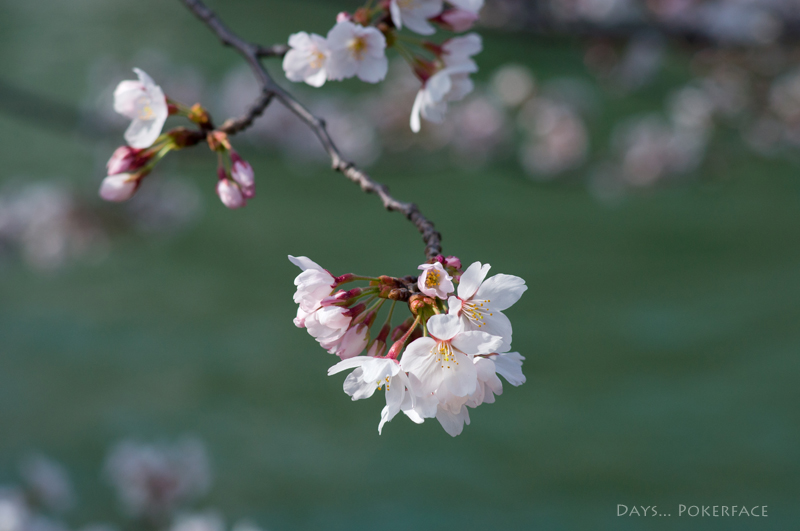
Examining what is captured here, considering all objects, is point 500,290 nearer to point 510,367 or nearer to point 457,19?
point 510,367

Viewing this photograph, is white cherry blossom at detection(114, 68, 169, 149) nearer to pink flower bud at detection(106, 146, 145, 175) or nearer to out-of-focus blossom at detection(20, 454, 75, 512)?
pink flower bud at detection(106, 146, 145, 175)

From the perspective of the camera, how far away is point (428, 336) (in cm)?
50

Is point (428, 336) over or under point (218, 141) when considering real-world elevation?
under

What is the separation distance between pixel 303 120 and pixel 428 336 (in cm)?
27

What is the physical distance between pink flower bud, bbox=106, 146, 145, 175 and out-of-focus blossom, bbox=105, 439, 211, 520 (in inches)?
50.5

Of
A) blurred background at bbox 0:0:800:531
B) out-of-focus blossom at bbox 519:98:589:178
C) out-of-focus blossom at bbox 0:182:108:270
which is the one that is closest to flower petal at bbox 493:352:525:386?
blurred background at bbox 0:0:800:531

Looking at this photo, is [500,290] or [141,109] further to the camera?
[141,109]

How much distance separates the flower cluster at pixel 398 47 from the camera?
A: 25.2 inches

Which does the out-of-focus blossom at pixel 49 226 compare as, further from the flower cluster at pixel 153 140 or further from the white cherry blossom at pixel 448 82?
the white cherry blossom at pixel 448 82

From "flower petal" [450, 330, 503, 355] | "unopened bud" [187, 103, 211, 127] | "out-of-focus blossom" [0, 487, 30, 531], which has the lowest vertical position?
"out-of-focus blossom" [0, 487, 30, 531]

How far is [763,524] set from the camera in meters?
2.25

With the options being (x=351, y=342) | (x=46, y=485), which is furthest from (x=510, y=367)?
(x=46, y=485)

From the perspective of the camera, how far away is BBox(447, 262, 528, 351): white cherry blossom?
49 centimetres

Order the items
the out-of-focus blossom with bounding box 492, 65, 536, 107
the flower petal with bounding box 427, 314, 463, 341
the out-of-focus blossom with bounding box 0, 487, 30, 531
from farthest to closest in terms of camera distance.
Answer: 1. the out-of-focus blossom with bounding box 492, 65, 536, 107
2. the out-of-focus blossom with bounding box 0, 487, 30, 531
3. the flower petal with bounding box 427, 314, 463, 341
